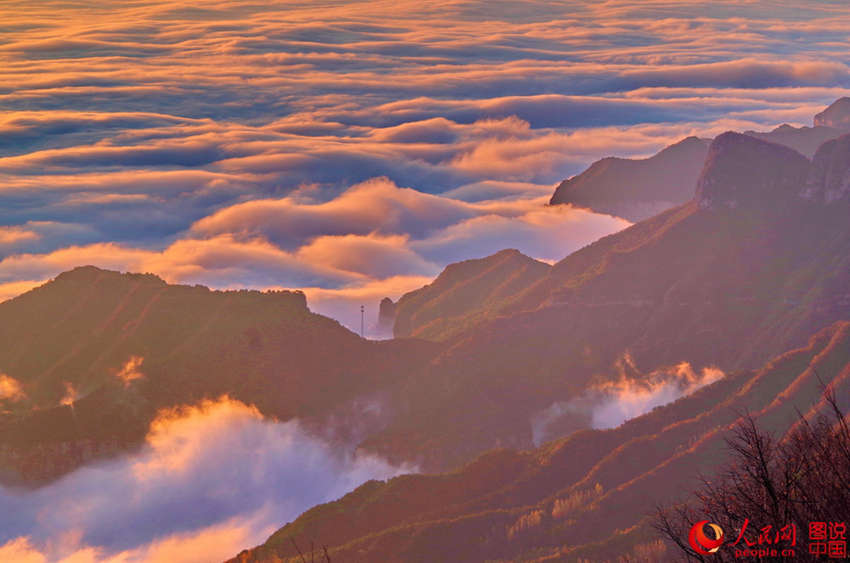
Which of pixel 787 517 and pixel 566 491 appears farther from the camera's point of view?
pixel 566 491

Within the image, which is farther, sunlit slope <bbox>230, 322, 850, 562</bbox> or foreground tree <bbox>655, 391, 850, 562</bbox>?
sunlit slope <bbox>230, 322, 850, 562</bbox>

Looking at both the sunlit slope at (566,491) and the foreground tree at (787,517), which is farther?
the sunlit slope at (566,491)

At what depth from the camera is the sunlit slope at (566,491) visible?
133750 millimetres

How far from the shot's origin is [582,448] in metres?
160

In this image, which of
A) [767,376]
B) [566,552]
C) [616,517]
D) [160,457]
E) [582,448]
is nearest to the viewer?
[566,552]

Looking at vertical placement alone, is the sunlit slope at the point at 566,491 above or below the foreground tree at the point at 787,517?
below

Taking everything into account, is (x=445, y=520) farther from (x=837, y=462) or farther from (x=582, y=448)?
(x=837, y=462)

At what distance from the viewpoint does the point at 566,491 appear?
148 meters

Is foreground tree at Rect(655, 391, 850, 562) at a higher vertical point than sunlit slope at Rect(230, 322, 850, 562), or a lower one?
higher

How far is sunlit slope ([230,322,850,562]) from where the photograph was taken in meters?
134

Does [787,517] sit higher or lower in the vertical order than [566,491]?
higher

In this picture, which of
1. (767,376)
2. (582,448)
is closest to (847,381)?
(767,376)

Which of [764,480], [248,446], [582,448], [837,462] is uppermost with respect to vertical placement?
[764,480]

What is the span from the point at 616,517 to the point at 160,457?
82.9 metres
